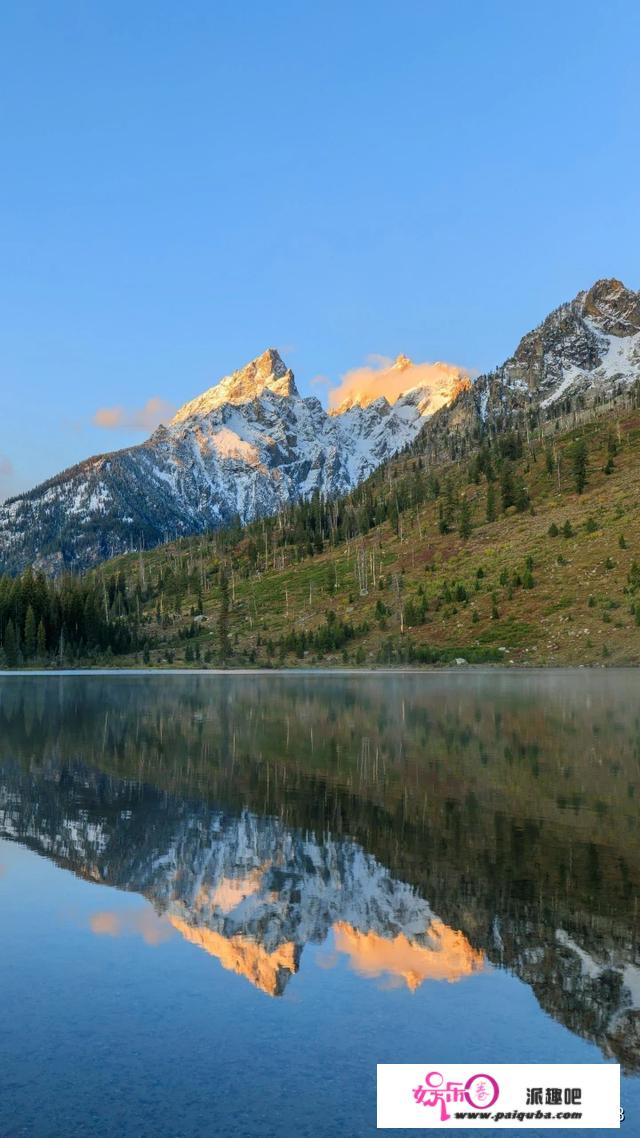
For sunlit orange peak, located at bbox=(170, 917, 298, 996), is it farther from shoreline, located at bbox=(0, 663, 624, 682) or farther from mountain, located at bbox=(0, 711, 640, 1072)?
shoreline, located at bbox=(0, 663, 624, 682)

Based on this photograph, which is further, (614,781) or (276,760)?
(276,760)

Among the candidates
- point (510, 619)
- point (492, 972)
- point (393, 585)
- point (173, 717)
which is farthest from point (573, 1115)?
point (393, 585)

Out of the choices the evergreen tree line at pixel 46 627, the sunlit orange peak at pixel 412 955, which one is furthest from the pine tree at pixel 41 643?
the sunlit orange peak at pixel 412 955

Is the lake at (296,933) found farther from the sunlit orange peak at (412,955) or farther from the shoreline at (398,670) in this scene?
the shoreline at (398,670)

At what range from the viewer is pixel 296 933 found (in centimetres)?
1703

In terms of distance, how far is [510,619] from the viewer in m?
159

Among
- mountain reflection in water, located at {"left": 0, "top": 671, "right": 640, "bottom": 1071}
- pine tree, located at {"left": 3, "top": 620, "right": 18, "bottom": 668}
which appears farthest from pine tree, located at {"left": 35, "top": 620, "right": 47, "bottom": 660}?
mountain reflection in water, located at {"left": 0, "top": 671, "right": 640, "bottom": 1071}

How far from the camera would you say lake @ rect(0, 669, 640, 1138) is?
11.2 metres

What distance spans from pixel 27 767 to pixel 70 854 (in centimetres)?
1599

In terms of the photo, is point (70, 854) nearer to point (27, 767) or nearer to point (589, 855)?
point (589, 855)

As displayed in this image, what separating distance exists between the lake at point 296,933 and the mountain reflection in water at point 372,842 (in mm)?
83

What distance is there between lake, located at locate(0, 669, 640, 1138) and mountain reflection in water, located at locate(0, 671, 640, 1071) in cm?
8

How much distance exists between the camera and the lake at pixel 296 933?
11.2 metres

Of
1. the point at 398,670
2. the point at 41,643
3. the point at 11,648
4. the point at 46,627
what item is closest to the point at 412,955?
the point at 398,670
